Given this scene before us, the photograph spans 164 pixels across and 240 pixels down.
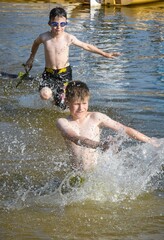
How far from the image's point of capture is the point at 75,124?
221 inches

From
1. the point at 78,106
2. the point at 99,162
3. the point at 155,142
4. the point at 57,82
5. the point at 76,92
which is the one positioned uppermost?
the point at 76,92

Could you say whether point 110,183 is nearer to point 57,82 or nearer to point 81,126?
point 81,126

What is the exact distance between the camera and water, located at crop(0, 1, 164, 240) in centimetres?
517

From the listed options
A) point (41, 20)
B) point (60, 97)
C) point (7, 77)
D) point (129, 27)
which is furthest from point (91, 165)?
point (41, 20)

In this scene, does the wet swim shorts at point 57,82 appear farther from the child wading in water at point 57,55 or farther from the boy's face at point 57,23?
the boy's face at point 57,23

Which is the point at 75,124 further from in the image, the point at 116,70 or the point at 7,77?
the point at 116,70

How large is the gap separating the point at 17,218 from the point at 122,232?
925 millimetres

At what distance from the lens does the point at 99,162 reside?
222 inches

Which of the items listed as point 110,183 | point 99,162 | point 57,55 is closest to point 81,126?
point 99,162

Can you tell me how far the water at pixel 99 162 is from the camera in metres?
5.17

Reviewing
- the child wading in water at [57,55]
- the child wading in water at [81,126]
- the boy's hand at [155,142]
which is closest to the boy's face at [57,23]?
the child wading in water at [57,55]

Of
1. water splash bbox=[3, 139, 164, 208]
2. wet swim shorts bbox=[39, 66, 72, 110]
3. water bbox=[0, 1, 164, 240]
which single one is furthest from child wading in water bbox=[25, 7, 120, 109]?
water splash bbox=[3, 139, 164, 208]

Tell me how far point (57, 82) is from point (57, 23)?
0.83 m

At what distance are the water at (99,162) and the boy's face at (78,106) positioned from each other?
17.3 inches
